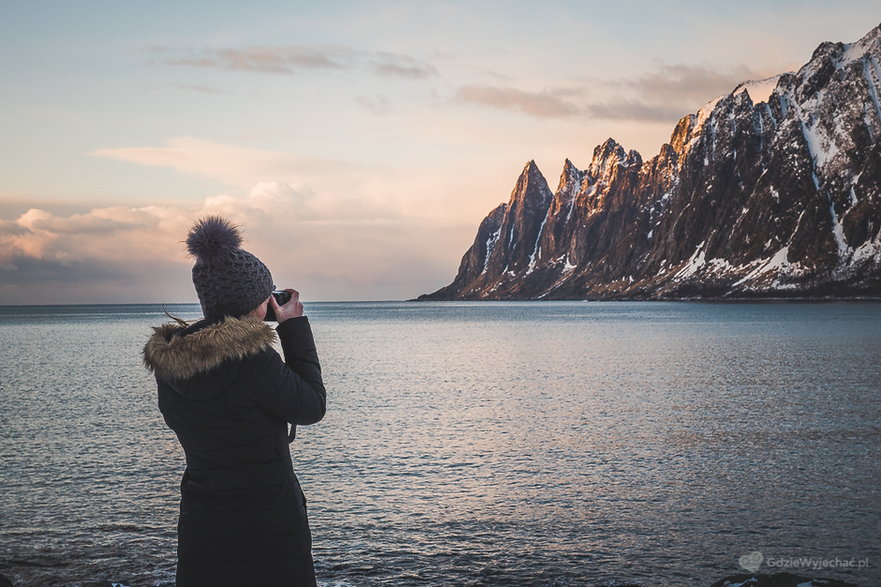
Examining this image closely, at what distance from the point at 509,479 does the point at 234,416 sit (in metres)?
17.9

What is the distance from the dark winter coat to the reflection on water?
10135mm

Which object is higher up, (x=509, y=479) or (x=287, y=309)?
(x=287, y=309)

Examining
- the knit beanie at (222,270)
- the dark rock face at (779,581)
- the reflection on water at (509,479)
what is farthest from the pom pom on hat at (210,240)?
the reflection on water at (509,479)

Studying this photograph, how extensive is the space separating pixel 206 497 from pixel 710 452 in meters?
23.0

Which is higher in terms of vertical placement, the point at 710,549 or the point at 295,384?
the point at 295,384

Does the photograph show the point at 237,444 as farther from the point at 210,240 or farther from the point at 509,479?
the point at 509,479

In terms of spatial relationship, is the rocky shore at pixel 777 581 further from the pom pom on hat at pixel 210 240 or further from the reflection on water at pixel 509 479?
the pom pom on hat at pixel 210 240

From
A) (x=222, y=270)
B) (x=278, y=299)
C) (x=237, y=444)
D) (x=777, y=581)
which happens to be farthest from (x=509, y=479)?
(x=222, y=270)

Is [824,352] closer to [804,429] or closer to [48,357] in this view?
[804,429]

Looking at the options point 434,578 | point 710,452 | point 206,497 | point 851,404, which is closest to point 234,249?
point 206,497

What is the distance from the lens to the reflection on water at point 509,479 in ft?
50.6

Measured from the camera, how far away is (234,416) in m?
4.81

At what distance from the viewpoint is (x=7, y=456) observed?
26438 mm

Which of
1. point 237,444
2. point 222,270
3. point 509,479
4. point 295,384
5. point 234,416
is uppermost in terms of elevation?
point 222,270
